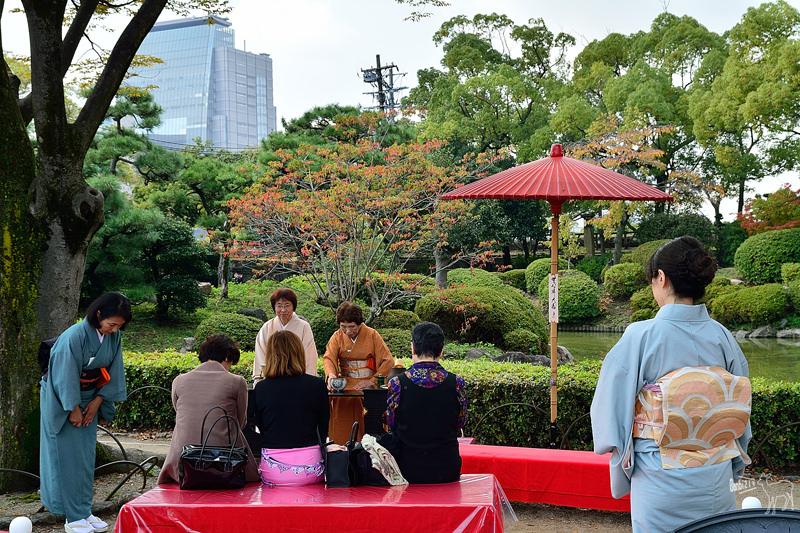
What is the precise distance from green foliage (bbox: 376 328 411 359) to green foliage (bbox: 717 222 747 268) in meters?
17.8

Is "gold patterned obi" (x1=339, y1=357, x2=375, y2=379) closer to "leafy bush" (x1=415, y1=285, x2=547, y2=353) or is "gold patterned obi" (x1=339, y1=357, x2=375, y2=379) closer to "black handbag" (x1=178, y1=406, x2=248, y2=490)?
"black handbag" (x1=178, y1=406, x2=248, y2=490)

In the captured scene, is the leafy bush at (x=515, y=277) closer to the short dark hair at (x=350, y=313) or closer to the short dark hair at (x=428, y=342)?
the short dark hair at (x=350, y=313)

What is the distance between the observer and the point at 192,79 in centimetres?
11206

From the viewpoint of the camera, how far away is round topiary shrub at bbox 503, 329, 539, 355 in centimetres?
1159

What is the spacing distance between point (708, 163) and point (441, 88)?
10403 millimetres

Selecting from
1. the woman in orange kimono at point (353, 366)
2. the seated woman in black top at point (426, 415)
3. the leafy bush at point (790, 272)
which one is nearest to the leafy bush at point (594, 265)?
the leafy bush at point (790, 272)

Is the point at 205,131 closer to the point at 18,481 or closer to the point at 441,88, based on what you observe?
the point at 441,88

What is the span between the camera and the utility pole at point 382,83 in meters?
26.5

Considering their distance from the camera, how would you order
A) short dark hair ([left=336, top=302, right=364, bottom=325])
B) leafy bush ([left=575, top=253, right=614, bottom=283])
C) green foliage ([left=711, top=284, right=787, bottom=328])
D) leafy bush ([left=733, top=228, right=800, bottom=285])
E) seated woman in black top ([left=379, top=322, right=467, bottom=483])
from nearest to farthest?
seated woman in black top ([left=379, top=322, right=467, bottom=483])
short dark hair ([left=336, top=302, right=364, bottom=325])
green foliage ([left=711, top=284, right=787, bottom=328])
leafy bush ([left=733, top=228, right=800, bottom=285])
leafy bush ([left=575, top=253, right=614, bottom=283])

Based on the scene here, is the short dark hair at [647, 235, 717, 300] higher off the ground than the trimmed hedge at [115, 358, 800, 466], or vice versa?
the short dark hair at [647, 235, 717, 300]

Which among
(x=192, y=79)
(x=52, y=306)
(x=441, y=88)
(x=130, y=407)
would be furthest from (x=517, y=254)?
(x=192, y=79)

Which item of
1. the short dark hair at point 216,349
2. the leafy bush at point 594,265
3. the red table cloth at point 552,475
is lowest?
the red table cloth at point 552,475

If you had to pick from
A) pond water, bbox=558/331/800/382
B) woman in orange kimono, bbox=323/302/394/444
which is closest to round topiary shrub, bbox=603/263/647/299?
pond water, bbox=558/331/800/382

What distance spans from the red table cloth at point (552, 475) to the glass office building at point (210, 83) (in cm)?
11280
